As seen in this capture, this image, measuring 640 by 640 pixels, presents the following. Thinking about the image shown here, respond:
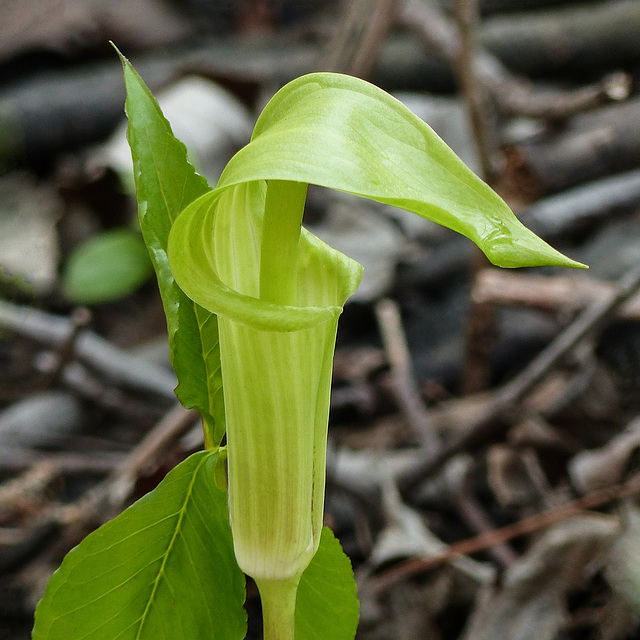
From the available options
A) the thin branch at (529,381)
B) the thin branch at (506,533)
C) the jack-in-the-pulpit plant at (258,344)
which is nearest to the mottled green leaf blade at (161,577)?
the jack-in-the-pulpit plant at (258,344)

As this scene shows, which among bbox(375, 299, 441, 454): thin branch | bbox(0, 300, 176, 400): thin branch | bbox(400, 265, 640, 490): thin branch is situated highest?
bbox(400, 265, 640, 490): thin branch

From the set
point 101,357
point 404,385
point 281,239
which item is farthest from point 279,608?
point 101,357

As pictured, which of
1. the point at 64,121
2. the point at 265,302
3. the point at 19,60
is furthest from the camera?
the point at 19,60

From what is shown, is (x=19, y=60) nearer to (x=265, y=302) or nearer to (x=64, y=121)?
(x=64, y=121)

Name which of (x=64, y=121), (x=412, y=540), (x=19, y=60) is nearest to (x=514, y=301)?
(x=412, y=540)

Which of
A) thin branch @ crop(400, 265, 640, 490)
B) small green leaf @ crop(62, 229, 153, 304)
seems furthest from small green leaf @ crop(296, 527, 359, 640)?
small green leaf @ crop(62, 229, 153, 304)

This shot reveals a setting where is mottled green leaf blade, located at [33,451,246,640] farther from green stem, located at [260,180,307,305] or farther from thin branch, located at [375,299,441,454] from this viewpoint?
thin branch, located at [375,299,441,454]
